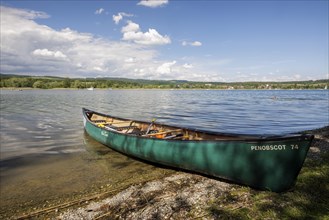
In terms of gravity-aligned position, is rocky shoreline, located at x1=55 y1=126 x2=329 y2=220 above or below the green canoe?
below

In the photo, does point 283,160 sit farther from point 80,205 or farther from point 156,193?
point 80,205

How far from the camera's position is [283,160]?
23.8 feet

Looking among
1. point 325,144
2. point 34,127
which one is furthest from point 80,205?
point 34,127

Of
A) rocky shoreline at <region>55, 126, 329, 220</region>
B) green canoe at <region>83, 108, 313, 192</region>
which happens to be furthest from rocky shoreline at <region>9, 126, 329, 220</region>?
green canoe at <region>83, 108, 313, 192</region>

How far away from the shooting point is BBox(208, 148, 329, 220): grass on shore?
6.15 m

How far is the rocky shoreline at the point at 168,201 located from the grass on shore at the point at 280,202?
3 centimetres

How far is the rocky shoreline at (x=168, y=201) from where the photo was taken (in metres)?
6.63

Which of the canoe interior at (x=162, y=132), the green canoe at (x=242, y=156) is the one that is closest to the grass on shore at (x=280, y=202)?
the green canoe at (x=242, y=156)

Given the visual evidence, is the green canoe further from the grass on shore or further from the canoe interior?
the grass on shore

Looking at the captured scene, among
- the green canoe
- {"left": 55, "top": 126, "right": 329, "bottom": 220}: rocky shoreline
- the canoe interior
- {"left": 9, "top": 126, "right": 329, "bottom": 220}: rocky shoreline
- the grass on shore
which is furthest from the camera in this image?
the canoe interior

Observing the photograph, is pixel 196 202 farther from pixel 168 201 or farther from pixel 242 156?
pixel 242 156

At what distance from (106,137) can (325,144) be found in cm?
1104

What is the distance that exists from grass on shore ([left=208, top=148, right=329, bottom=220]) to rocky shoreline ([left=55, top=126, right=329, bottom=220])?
3 cm

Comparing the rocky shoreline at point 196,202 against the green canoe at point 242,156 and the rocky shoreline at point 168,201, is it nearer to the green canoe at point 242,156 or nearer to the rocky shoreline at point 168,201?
the rocky shoreline at point 168,201
